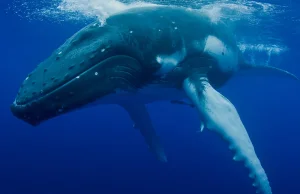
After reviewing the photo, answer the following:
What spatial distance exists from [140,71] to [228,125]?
1975 mm

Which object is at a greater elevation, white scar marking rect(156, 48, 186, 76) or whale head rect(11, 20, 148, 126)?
whale head rect(11, 20, 148, 126)

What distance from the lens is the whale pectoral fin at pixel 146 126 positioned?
33.8 feet

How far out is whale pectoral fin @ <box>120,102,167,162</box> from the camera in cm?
1030

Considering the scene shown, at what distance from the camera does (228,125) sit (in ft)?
19.2

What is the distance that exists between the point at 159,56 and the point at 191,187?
36.8 ft

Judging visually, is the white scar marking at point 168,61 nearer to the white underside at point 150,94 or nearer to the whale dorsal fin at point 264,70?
the white underside at point 150,94

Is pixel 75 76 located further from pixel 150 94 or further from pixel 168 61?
pixel 150 94

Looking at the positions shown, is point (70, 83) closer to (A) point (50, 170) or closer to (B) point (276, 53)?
(A) point (50, 170)

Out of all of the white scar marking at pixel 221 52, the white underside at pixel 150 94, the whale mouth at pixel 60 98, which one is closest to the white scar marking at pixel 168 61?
the white underside at pixel 150 94

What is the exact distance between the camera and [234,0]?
16688mm

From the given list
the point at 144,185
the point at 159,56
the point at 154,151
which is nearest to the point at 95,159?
the point at 144,185

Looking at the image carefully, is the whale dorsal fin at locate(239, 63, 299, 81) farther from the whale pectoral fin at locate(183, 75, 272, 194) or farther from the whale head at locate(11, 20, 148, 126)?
the whale head at locate(11, 20, 148, 126)

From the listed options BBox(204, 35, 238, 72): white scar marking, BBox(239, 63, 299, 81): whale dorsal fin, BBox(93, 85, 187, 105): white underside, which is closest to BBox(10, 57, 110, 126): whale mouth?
BBox(93, 85, 187, 105): white underside

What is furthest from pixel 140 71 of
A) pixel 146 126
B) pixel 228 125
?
pixel 146 126
